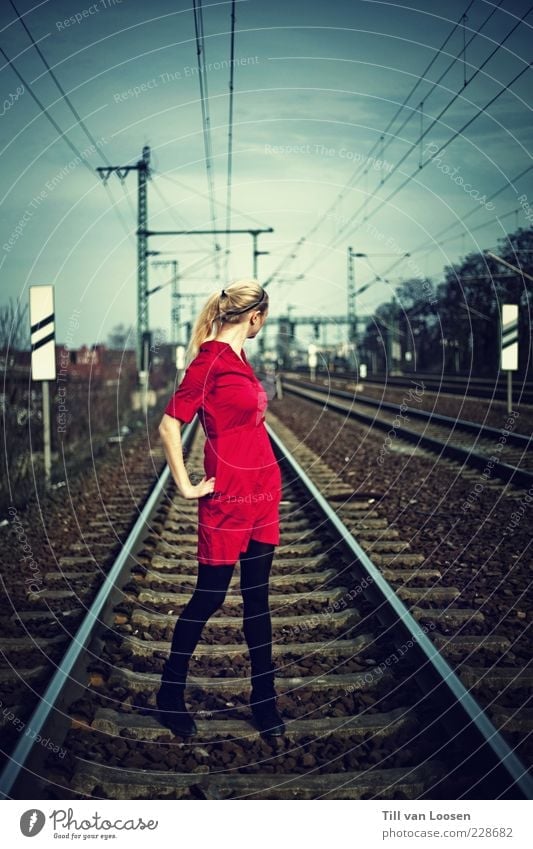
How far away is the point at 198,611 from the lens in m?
3.41

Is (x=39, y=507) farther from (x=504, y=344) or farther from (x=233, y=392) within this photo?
(x=504, y=344)

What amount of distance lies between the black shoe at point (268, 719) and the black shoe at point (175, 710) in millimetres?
247

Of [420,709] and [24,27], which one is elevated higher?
[24,27]

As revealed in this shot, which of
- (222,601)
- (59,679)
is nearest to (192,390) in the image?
(222,601)

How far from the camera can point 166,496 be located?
29.8 ft

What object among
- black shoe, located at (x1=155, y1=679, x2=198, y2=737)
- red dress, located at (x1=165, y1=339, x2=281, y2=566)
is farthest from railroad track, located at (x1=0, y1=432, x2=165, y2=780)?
red dress, located at (x1=165, y1=339, x2=281, y2=566)

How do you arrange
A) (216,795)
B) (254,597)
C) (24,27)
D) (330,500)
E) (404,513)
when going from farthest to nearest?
1. (330,500)
2. (404,513)
3. (24,27)
4. (254,597)
5. (216,795)

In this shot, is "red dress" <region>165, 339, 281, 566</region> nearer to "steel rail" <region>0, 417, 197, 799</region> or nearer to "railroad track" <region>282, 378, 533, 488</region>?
"steel rail" <region>0, 417, 197, 799</region>

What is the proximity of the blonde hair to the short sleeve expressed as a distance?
86 millimetres

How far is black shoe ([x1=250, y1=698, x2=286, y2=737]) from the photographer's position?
3367mm

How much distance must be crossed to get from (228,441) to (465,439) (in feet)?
36.1

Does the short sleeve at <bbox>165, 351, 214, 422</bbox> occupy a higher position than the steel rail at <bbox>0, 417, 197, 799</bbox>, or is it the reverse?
the short sleeve at <bbox>165, 351, 214, 422</bbox>

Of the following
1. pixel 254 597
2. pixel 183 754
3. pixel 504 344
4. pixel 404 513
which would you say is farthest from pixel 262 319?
pixel 504 344

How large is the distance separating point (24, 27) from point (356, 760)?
4.68 metres
